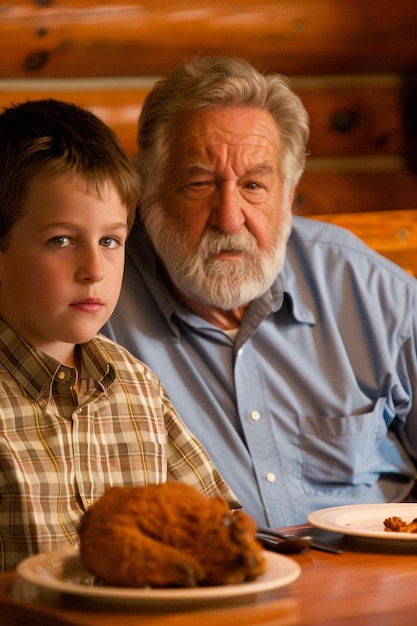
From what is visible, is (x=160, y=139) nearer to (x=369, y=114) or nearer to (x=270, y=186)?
(x=270, y=186)

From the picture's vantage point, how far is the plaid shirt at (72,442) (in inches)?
61.9

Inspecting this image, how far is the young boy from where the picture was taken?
158 centimetres

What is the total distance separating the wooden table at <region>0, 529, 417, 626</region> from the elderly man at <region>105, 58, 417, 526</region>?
953 millimetres

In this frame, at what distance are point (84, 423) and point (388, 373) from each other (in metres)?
0.96

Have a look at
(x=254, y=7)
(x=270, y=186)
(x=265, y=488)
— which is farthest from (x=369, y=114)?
(x=265, y=488)

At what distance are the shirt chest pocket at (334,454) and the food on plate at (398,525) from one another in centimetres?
78

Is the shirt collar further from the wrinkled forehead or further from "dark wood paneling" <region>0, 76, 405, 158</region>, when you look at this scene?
"dark wood paneling" <region>0, 76, 405, 158</region>

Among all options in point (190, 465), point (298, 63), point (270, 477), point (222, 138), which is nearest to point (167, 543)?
point (190, 465)

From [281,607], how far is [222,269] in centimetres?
125

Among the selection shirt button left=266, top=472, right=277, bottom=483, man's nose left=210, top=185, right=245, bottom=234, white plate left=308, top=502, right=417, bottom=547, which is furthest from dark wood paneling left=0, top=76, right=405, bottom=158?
white plate left=308, top=502, right=417, bottom=547

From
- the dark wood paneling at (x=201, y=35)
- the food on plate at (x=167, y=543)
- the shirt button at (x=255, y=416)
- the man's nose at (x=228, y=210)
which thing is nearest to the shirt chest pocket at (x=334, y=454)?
the shirt button at (x=255, y=416)

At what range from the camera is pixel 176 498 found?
1.14 m

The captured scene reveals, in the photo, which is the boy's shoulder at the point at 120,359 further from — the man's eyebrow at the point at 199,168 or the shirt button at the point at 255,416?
the man's eyebrow at the point at 199,168

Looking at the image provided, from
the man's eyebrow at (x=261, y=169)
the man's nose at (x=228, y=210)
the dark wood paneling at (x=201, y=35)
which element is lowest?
the man's nose at (x=228, y=210)
